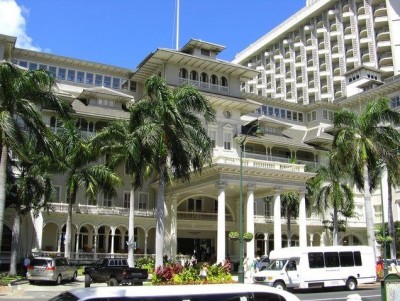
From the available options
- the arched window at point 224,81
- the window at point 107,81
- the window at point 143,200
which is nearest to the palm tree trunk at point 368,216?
the arched window at point 224,81

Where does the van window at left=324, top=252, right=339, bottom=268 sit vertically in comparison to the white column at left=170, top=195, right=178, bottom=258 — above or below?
below

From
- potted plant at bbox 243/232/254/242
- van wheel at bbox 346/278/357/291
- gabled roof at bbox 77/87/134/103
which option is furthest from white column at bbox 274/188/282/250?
gabled roof at bbox 77/87/134/103

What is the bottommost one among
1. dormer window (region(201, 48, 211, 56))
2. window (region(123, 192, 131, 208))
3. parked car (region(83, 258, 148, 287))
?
parked car (region(83, 258, 148, 287))

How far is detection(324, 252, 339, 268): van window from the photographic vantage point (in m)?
28.4

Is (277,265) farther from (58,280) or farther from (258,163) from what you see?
(258,163)

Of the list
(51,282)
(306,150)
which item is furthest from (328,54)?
(51,282)

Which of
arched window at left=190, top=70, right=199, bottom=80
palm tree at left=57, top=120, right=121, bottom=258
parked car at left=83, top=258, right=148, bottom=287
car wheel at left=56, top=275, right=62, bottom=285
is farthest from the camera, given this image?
arched window at left=190, top=70, right=199, bottom=80

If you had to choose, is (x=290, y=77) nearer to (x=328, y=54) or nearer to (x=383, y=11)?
(x=328, y=54)

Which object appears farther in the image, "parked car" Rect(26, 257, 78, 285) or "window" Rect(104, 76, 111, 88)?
"window" Rect(104, 76, 111, 88)

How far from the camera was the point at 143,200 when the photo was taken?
50.0 metres

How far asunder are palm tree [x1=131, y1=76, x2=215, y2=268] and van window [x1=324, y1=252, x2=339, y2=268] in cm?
1053

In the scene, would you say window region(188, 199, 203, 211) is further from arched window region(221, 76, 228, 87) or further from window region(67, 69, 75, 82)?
window region(67, 69, 75, 82)

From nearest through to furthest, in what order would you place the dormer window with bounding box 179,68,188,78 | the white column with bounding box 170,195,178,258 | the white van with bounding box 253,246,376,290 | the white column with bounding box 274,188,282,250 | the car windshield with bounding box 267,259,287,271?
1. the white van with bounding box 253,246,376,290
2. the car windshield with bounding box 267,259,287,271
3. the white column with bounding box 274,188,282,250
4. the white column with bounding box 170,195,178,258
5. the dormer window with bounding box 179,68,188,78

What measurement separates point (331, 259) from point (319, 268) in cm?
117
